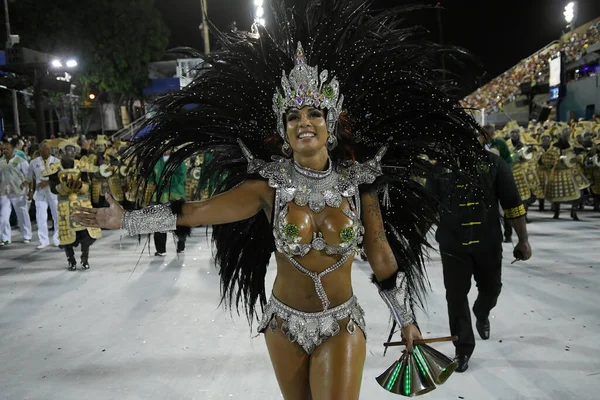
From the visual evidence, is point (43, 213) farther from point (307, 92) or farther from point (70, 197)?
point (307, 92)

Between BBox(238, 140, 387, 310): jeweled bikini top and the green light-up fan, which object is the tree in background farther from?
the green light-up fan

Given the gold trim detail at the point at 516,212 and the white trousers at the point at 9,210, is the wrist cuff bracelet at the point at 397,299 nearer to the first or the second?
the gold trim detail at the point at 516,212

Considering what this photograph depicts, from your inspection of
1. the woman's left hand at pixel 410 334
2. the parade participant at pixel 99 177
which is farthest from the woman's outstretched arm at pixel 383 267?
the parade participant at pixel 99 177

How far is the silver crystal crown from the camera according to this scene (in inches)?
108

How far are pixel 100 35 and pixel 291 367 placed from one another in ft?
85.3

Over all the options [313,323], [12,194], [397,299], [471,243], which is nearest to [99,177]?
[12,194]

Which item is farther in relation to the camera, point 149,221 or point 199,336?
point 199,336

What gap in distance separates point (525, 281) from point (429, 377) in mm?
4982

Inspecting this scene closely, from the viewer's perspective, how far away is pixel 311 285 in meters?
2.68

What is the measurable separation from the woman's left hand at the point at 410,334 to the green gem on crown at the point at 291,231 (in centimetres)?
70

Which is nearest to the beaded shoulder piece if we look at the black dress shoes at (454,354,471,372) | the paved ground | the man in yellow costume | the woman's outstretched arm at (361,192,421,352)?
the woman's outstretched arm at (361,192,421,352)

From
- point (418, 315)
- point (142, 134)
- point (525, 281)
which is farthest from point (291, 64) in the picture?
point (525, 281)

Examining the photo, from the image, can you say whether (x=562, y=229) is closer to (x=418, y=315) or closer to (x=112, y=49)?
(x=418, y=315)

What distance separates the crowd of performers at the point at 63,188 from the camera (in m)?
8.41
